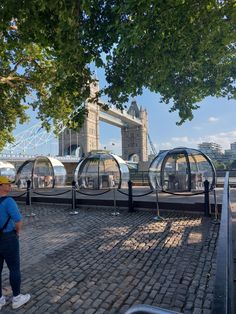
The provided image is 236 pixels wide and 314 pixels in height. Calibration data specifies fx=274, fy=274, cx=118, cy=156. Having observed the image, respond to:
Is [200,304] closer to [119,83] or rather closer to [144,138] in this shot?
[119,83]

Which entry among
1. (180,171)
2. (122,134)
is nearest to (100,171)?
(180,171)

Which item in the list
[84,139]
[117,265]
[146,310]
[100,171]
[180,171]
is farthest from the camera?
[84,139]

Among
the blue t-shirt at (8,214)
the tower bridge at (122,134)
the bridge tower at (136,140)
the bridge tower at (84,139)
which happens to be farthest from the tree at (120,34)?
the bridge tower at (136,140)

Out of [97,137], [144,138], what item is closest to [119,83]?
[97,137]

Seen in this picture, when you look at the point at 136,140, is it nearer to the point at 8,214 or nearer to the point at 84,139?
the point at 84,139

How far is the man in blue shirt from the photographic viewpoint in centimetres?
402

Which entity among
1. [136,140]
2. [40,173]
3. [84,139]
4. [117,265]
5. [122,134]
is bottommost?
[117,265]

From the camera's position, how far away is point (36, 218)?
34.0 ft

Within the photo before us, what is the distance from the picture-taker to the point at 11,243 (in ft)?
13.3

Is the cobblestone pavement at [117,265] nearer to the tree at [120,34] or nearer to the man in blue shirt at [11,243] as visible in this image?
the man in blue shirt at [11,243]

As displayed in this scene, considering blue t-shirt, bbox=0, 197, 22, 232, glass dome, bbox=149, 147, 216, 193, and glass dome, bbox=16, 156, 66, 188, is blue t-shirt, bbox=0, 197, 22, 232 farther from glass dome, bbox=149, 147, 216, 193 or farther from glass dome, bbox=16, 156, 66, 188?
glass dome, bbox=16, 156, 66, 188

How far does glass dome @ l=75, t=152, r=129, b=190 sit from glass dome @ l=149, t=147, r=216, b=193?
4.86m

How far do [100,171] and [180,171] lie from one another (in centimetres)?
717

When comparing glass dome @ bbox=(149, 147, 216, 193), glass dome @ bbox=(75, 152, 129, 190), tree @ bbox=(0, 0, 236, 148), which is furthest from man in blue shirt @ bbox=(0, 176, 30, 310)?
glass dome @ bbox=(75, 152, 129, 190)
